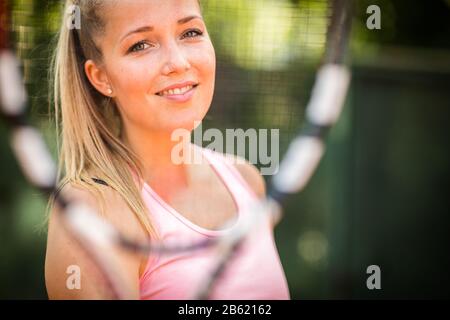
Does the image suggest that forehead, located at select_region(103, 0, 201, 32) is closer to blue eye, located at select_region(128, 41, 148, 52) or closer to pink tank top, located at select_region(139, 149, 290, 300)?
blue eye, located at select_region(128, 41, 148, 52)

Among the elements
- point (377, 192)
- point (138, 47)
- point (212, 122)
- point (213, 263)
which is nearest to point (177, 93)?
point (138, 47)

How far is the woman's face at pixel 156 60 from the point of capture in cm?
125

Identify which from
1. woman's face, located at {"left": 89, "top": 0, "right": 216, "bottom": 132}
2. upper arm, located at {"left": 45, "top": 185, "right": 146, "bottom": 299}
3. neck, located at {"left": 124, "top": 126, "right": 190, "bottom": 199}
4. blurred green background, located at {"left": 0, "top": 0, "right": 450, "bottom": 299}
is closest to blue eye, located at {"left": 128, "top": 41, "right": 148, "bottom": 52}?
woman's face, located at {"left": 89, "top": 0, "right": 216, "bottom": 132}

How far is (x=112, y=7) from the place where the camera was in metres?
1.25

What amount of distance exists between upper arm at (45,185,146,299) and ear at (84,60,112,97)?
0.65ft

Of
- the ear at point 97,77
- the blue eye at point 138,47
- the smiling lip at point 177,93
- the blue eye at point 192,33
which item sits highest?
the blue eye at point 192,33

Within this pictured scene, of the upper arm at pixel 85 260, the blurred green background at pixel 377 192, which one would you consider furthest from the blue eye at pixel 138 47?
the blurred green background at pixel 377 192

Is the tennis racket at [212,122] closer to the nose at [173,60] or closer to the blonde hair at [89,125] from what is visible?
the blonde hair at [89,125]

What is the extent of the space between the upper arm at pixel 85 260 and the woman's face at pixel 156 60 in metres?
0.17

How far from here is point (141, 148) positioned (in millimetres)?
1301
